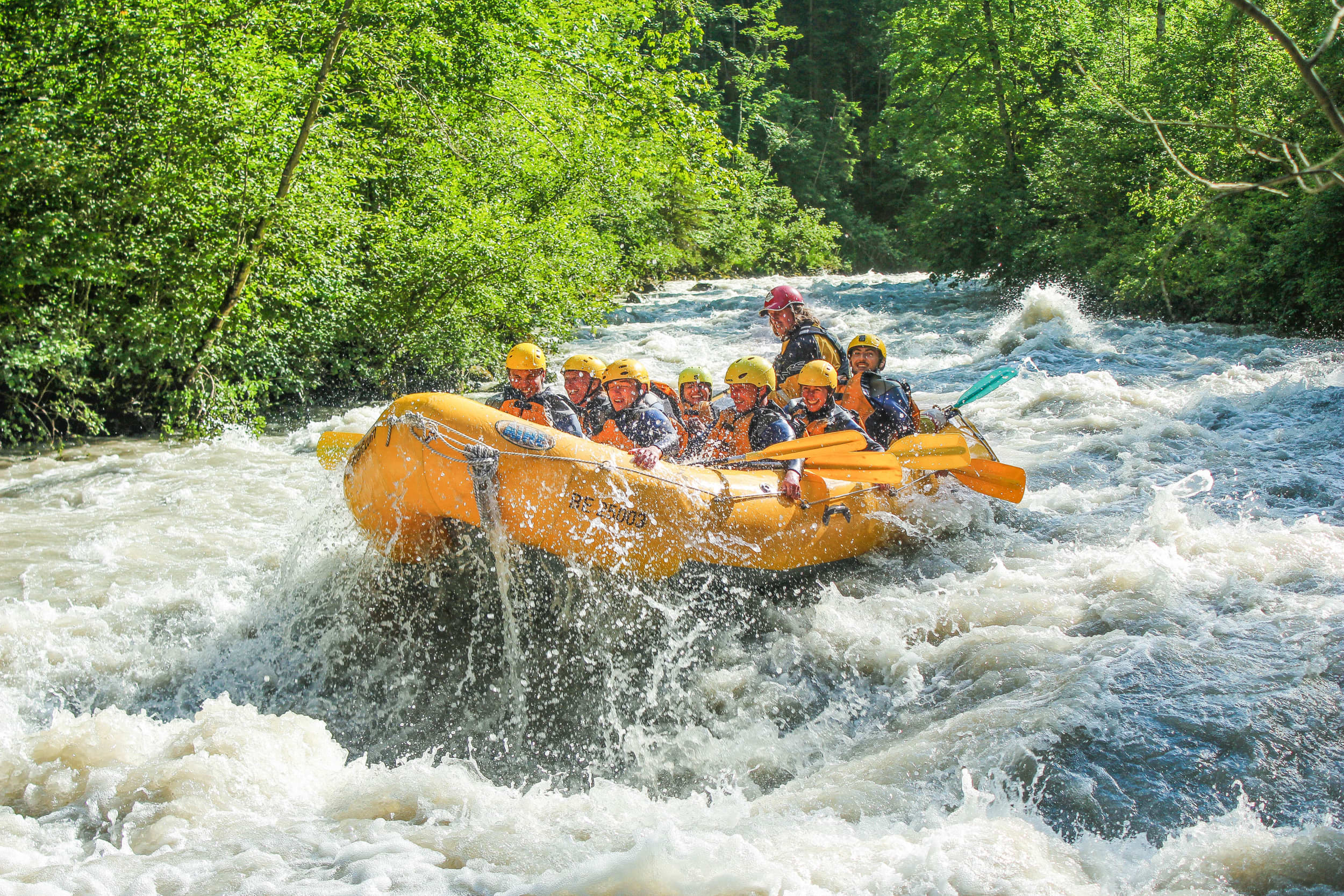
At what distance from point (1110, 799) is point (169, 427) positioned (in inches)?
288

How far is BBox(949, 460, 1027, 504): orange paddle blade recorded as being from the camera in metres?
6.16

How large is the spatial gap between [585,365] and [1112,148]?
12367 mm

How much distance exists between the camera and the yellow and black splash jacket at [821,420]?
6.03 meters

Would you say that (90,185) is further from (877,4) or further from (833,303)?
(877,4)

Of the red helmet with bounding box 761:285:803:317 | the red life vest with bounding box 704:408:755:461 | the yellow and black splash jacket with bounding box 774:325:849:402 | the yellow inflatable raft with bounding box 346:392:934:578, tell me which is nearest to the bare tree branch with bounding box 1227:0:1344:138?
the yellow inflatable raft with bounding box 346:392:934:578

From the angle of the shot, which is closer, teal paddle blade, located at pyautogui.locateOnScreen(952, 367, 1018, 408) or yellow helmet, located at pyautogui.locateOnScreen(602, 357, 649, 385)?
yellow helmet, located at pyautogui.locateOnScreen(602, 357, 649, 385)

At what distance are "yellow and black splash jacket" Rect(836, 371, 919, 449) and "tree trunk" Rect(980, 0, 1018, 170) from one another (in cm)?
1411

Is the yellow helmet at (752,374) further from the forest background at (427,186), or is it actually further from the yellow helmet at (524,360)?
the forest background at (427,186)

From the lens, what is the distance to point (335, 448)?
17.4 ft

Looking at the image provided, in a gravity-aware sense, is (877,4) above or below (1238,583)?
above

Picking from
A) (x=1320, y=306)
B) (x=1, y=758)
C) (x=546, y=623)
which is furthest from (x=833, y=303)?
(x=1, y=758)

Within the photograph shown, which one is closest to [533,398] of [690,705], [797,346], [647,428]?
[647,428]

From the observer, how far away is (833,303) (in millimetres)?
19750

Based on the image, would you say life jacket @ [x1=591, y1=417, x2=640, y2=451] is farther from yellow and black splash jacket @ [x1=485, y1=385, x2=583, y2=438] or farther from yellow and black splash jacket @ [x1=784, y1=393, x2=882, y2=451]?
yellow and black splash jacket @ [x1=784, y1=393, x2=882, y2=451]
